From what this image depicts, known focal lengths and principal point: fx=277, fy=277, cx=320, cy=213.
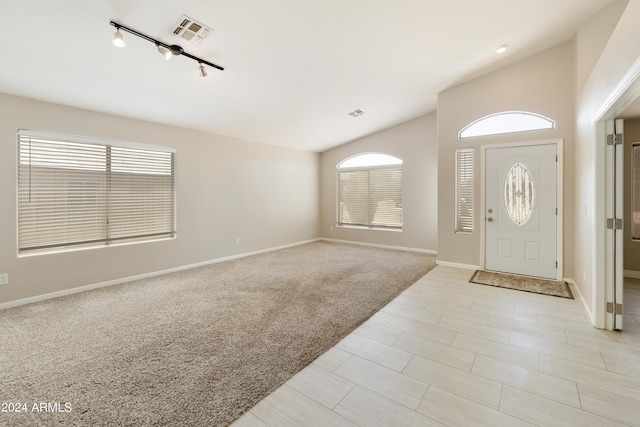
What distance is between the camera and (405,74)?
4.11 metres

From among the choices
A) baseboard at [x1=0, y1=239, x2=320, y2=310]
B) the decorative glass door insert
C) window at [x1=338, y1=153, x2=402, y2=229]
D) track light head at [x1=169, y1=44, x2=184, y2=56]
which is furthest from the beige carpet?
track light head at [x1=169, y1=44, x2=184, y2=56]

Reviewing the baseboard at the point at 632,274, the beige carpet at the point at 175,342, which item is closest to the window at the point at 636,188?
the baseboard at the point at 632,274

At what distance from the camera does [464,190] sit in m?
4.82

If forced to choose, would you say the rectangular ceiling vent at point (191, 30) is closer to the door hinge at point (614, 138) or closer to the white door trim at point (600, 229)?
the white door trim at point (600, 229)

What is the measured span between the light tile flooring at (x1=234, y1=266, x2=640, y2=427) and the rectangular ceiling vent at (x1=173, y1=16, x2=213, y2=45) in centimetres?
311

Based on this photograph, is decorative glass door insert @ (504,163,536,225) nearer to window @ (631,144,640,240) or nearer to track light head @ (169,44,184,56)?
window @ (631,144,640,240)

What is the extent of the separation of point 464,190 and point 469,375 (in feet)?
11.7

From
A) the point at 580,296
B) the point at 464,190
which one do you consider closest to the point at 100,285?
the point at 464,190

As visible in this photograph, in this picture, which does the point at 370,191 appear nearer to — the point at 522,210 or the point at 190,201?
the point at 522,210

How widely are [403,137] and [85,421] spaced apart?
21.6 ft

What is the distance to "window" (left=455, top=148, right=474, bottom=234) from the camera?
15.6 ft

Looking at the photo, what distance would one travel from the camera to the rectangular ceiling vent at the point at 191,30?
8.23ft

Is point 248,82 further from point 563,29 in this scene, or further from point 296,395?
point 563,29

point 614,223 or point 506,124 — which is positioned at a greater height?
point 506,124
